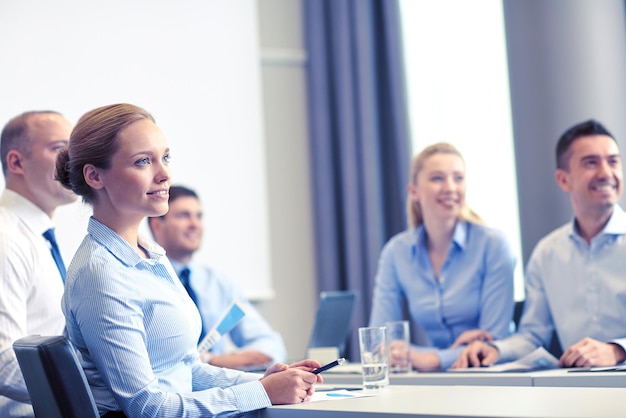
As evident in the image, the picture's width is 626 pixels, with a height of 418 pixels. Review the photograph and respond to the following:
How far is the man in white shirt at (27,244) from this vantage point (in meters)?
2.42

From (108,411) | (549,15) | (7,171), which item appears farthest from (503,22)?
(108,411)

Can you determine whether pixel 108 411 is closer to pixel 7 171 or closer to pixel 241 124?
pixel 7 171

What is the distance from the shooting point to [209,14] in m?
4.96

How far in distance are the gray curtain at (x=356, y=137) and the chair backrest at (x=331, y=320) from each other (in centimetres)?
159

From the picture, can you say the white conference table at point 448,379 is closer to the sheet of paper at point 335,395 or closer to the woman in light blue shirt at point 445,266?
the sheet of paper at point 335,395

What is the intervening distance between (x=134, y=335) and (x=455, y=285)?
1878mm

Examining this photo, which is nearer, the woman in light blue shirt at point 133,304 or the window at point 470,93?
the woman in light blue shirt at point 133,304

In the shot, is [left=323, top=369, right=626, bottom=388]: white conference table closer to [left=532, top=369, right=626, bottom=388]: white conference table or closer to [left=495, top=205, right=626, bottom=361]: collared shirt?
[left=532, top=369, right=626, bottom=388]: white conference table

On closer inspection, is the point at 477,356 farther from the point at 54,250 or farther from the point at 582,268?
the point at 54,250

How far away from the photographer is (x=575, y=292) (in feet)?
10.0

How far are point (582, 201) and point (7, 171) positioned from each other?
6.79 feet

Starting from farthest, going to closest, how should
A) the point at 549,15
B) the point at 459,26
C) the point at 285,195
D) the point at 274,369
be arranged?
1. the point at 285,195
2. the point at 459,26
3. the point at 549,15
4. the point at 274,369

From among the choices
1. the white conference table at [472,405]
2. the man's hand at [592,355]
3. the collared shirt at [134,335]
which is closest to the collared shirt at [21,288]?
the collared shirt at [134,335]

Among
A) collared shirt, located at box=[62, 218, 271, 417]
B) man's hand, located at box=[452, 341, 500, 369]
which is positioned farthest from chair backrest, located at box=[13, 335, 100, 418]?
man's hand, located at box=[452, 341, 500, 369]
